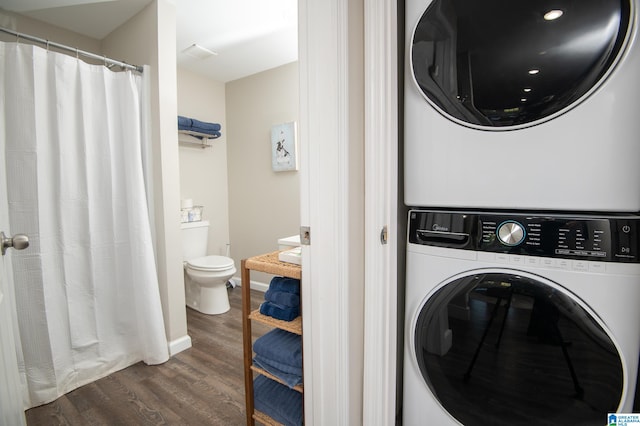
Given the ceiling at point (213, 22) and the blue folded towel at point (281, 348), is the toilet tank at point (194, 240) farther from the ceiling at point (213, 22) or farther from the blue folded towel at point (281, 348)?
the blue folded towel at point (281, 348)

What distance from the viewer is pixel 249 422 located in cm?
114

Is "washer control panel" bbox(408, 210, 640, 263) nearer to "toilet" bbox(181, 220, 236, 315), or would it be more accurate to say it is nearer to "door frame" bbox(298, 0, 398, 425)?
"door frame" bbox(298, 0, 398, 425)

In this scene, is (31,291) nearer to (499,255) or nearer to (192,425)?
(192,425)

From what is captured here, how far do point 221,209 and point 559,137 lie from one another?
3.17 meters

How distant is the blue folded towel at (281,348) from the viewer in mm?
1021

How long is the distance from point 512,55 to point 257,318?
3.95ft

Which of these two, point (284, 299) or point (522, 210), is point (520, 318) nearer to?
point (522, 210)

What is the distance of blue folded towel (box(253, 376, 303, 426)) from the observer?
3.44ft

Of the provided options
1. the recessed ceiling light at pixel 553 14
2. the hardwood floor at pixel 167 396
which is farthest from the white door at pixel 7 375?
the recessed ceiling light at pixel 553 14

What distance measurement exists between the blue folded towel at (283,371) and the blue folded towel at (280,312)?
0.18 meters

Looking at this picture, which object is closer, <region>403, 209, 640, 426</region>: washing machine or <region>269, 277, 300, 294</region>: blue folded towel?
<region>403, 209, 640, 426</region>: washing machine

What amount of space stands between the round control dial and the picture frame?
216cm

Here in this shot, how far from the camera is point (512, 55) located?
2.37ft

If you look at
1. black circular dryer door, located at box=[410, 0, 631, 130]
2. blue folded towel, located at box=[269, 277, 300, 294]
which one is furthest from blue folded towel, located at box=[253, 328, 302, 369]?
black circular dryer door, located at box=[410, 0, 631, 130]
